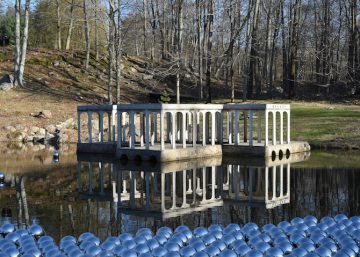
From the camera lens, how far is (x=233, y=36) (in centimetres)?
4547

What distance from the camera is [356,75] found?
158 ft

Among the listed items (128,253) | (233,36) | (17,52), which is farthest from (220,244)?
(233,36)

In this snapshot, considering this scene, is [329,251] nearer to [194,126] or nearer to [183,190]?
[183,190]

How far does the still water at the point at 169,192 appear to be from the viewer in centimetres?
1367

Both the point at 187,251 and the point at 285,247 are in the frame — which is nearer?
the point at 187,251

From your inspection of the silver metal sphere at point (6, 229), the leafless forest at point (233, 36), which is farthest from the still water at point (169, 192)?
the leafless forest at point (233, 36)

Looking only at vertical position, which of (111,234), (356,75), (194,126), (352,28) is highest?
(352,28)

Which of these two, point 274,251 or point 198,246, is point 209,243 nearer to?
point 198,246

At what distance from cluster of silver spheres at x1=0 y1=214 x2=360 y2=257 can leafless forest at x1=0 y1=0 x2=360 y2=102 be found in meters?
28.1

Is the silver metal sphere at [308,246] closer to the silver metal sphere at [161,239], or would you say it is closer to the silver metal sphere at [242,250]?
the silver metal sphere at [242,250]

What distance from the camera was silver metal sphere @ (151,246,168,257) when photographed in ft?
32.1

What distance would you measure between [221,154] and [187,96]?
23135 millimetres

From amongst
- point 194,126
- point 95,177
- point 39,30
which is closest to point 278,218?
point 95,177

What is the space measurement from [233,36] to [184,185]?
28.5m
